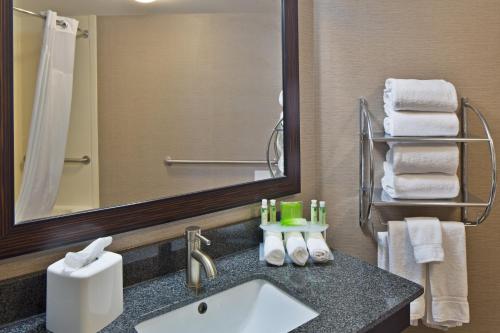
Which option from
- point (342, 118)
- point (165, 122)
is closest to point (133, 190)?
point (165, 122)

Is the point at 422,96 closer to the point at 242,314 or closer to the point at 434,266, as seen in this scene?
the point at 434,266

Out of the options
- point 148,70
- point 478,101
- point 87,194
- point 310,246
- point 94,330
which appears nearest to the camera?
point 94,330

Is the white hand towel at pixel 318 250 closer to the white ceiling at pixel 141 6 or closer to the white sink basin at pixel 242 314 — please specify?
the white sink basin at pixel 242 314

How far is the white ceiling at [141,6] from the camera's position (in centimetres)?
83

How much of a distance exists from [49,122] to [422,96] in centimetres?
114

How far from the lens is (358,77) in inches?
52.3

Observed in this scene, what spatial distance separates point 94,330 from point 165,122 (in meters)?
0.61

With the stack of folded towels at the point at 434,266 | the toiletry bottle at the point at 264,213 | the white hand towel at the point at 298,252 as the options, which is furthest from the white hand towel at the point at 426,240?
the toiletry bottle at the point at 264,213

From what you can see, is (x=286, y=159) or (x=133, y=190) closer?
(x=133, y=190)

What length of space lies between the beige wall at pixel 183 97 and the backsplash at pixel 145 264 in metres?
0.16

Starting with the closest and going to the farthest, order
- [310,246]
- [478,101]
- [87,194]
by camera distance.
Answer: [87,194] → [310,246] → [478,101]

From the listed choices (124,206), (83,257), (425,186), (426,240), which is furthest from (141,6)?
(426,240)

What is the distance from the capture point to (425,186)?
1177mm

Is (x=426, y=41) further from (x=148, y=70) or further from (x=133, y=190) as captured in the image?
(x=133, y=190)
